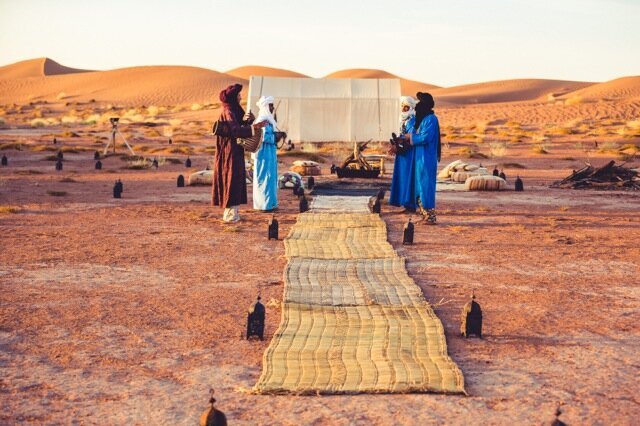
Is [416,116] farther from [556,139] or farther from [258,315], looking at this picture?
[556,139]

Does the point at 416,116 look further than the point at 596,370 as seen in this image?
Yes

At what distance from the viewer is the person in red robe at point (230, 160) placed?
12266mm

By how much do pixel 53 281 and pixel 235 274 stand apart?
174cm

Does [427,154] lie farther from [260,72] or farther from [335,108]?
[260,72]

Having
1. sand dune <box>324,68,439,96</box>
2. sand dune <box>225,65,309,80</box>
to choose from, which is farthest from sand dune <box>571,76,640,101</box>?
sand dune <box>225,65,309,80</box>

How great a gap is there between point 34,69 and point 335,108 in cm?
10120

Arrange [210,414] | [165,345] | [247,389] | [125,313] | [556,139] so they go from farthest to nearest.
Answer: [556,139], [125,313], [165,345], [247,389], [210,414]

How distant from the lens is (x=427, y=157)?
484 inches

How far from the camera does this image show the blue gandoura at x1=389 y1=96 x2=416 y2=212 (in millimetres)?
13141

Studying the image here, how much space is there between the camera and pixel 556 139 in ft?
116

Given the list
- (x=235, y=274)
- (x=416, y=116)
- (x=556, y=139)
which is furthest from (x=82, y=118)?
(x=235, y=274)

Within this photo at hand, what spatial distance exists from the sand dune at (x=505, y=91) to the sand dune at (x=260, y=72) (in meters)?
22.6

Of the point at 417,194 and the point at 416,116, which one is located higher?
the point at 416,116

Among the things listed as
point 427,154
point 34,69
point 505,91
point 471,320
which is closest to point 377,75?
point 505,91
